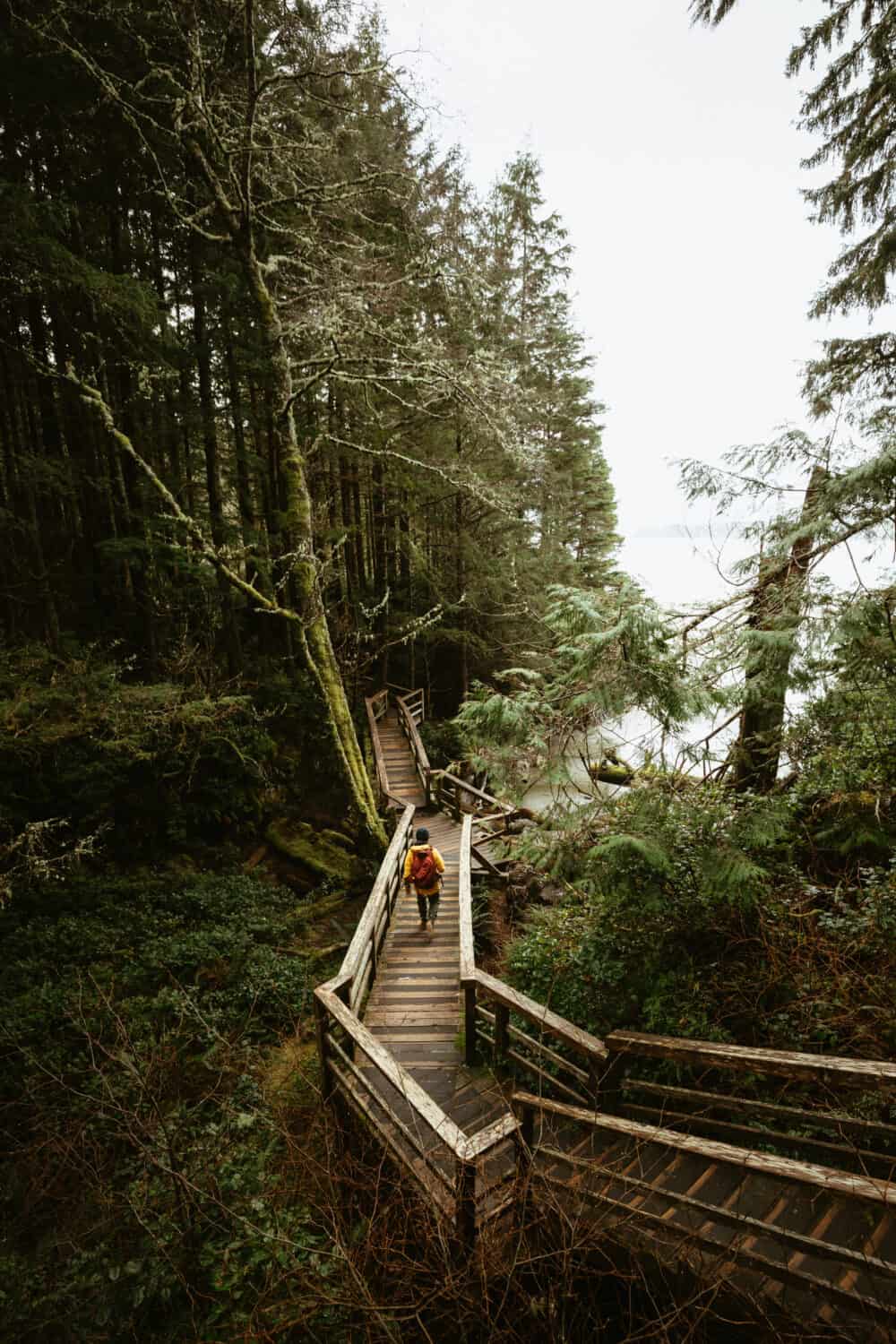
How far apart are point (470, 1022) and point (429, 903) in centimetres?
234

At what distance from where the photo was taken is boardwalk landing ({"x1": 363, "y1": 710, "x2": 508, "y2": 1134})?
499 cm

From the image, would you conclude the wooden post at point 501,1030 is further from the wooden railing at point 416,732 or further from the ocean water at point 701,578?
the wooden railing at point 416,732

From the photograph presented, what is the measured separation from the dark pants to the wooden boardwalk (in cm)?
92

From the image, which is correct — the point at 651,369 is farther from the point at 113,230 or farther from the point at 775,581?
the point at 113,230

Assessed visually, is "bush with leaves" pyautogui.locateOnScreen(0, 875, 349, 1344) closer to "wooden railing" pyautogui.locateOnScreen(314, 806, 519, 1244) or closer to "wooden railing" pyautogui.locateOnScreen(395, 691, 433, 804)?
"wooden railing" pyautogui.locateOnScreen(314, 806, 519, 1244)

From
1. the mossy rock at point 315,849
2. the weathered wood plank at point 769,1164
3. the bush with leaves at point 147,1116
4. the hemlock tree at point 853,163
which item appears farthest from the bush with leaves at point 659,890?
the mossy rock at point 315,849

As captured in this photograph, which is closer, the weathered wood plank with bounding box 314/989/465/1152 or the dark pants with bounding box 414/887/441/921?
the weathered wood plank with bounding box 314/989/465/1152

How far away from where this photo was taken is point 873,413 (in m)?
4.60

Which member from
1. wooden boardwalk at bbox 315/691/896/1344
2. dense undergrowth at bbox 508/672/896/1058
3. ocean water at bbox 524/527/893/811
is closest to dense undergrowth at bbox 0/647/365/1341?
wooden boardwalk at bbox 315/691/896/1344

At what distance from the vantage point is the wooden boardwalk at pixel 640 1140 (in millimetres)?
2740

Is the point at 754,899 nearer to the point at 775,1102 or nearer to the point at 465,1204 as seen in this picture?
the point at 775,1102

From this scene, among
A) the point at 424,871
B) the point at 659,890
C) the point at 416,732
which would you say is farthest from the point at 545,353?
the point at 659,890

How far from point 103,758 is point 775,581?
10.2 meters

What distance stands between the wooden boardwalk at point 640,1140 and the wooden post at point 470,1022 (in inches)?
0.6
